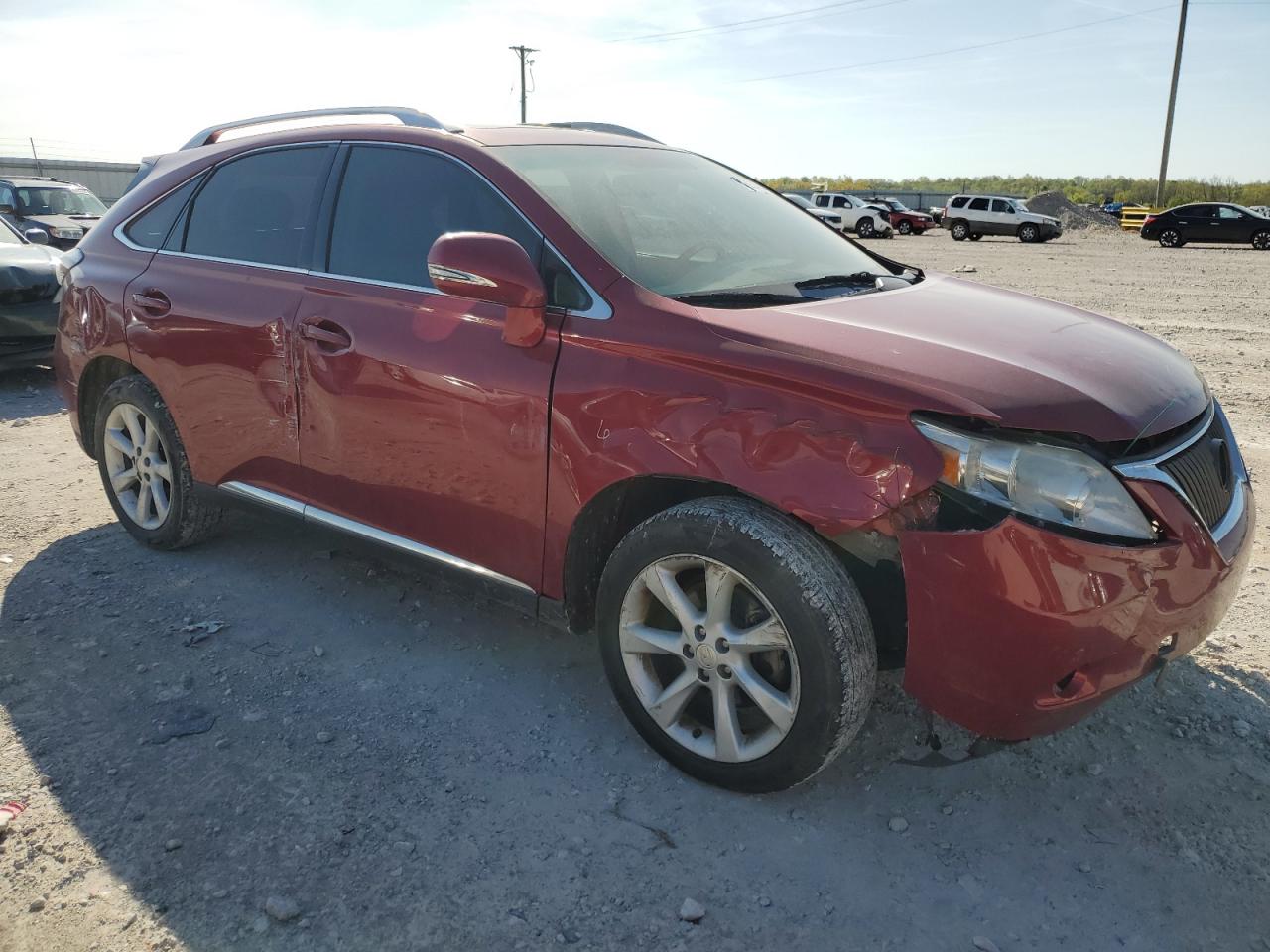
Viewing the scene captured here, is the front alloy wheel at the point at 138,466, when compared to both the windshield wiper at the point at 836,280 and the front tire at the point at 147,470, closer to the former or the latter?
the front tire at the point at 147,470

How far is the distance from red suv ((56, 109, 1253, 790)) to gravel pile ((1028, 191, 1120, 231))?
40.7 meters

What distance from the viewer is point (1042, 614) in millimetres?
2199

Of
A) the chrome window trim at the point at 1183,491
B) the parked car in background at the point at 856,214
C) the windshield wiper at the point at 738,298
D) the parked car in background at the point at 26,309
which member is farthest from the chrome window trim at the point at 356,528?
the parked car in background at the point at 856,214

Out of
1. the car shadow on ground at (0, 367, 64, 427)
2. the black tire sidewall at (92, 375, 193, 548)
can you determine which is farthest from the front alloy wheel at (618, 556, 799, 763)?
the car shadow on ground at (0, 367, 64, 427)

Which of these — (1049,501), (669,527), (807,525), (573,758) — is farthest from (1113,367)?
(573,758)

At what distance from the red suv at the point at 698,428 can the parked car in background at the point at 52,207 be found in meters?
13.2

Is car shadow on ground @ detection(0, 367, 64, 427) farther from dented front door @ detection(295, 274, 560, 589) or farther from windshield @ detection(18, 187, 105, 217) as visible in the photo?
windshield @ detection(18, 187, 105, 217)

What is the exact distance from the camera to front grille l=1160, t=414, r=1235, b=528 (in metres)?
2.44

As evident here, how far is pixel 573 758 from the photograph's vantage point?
2.93 m

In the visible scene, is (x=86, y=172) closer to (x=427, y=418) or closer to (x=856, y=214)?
(x=856, y=214)

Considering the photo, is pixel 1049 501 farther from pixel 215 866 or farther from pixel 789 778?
pixel 215 866

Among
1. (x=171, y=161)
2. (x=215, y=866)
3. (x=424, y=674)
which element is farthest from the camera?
(x=171, y=161)

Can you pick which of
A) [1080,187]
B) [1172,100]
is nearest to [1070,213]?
[1172,100]

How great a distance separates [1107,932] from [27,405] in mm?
8063
